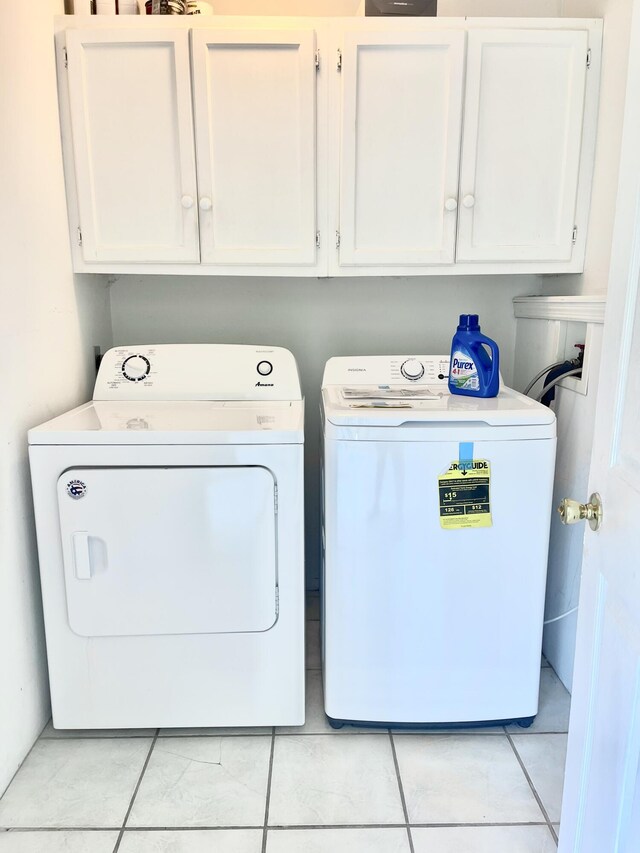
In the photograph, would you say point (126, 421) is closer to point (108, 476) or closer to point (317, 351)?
point (108, 476)

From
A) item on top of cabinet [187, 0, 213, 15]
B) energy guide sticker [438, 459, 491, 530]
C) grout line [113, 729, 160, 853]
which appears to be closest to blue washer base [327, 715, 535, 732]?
grout line [113, 729, 160, 853]

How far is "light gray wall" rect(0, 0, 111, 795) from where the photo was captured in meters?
1.57

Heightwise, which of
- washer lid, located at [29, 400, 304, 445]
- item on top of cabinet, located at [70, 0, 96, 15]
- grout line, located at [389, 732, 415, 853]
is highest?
item on top of cabinet, located at [70, 0, 96, 15]

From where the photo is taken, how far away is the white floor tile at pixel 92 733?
5.79 ft

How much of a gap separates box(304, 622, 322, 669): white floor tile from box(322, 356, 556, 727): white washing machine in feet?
1.15

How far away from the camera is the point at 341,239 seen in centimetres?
196

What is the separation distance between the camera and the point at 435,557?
1646 millimetres

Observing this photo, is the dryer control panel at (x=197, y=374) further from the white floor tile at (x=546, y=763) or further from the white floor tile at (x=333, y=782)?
→ the white floor tile at (x=546, y=763)

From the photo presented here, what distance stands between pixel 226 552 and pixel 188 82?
142 centimetres

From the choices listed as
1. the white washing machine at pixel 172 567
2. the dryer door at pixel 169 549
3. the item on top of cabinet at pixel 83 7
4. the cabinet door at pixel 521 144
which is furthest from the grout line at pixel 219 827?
the item on top of cabinet at pixel 83 7

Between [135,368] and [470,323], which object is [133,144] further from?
[470,323]

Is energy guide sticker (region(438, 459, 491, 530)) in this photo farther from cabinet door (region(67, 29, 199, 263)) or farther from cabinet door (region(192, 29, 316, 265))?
cabinet door (region(67, 29, 199, 263))

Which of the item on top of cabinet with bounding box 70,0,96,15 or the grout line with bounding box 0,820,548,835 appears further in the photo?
the item on top of cabinet with bounding box 70,0,96,15

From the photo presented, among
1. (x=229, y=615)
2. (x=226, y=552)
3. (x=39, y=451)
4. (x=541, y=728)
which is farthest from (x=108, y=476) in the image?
(x=541, y=728)
